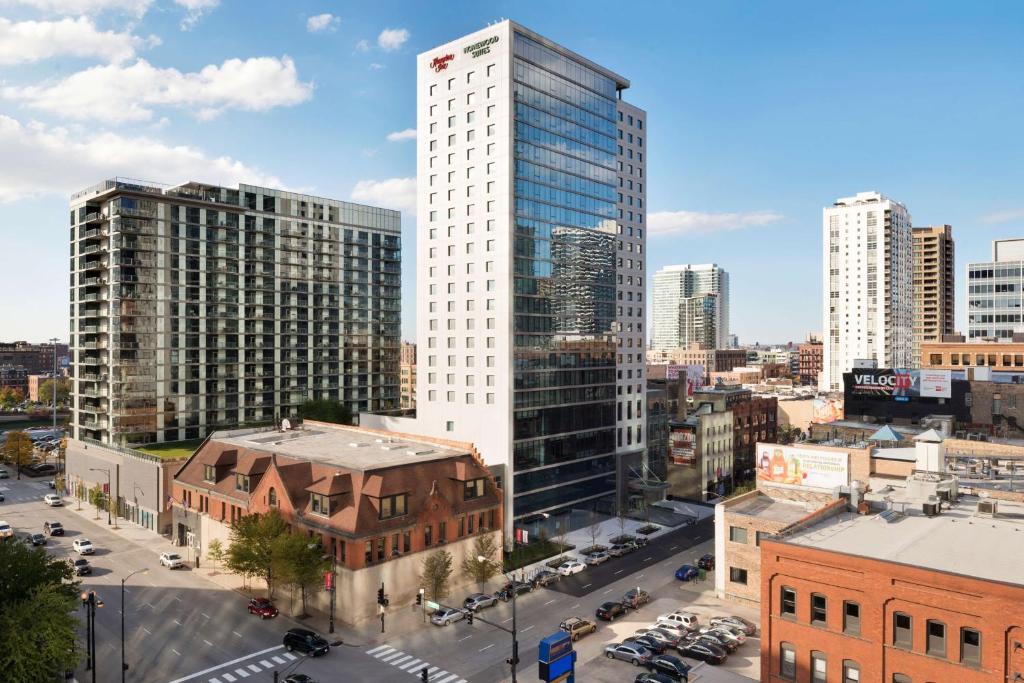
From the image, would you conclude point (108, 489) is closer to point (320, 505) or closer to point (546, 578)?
point (320, 505)

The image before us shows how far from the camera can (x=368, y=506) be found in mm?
59000

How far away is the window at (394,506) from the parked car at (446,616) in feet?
30.1

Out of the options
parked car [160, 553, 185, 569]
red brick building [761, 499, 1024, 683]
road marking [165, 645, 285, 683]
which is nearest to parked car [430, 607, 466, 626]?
road marking [165, 645, 285, 683]

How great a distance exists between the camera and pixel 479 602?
60.4 m

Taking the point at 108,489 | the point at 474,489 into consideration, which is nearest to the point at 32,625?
the point at 474,489

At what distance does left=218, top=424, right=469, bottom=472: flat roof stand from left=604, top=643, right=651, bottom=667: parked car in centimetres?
2464

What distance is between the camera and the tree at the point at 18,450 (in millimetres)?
125250

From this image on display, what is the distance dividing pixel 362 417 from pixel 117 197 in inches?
1980

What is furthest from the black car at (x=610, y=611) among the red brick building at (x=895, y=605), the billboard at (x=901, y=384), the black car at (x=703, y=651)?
the billboard at (x=901, y=384)

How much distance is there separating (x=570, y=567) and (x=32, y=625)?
1866 inches

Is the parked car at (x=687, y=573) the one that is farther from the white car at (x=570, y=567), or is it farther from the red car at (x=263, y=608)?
the red car at (x=263, y=608)

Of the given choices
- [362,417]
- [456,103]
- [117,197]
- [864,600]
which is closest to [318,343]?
[362,417]

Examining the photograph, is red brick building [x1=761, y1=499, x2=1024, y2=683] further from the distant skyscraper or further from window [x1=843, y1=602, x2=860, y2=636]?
the distant skyscraper

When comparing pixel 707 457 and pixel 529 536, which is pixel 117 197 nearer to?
pixel 529 536
